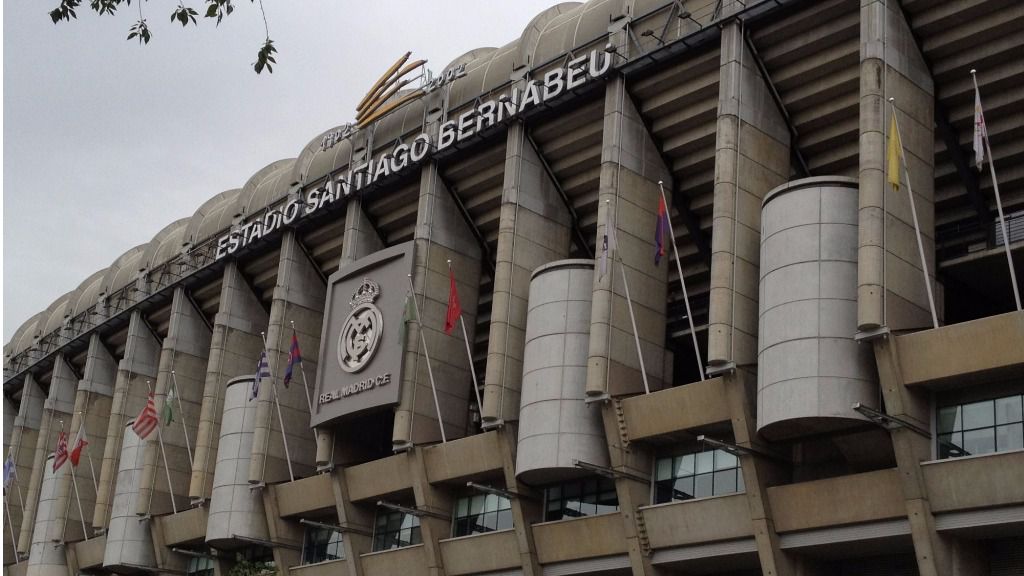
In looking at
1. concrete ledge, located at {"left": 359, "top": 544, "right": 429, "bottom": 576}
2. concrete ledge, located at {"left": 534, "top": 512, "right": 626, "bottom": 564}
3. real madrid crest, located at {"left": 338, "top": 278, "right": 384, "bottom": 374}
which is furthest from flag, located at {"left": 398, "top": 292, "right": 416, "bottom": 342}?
concrete ledge, located at {"left": 534, "top": 512, "right": 626, "bottom": 564}

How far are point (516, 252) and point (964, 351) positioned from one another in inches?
870

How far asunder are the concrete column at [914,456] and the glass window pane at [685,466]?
942cm

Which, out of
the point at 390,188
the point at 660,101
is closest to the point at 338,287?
the point at 390,188

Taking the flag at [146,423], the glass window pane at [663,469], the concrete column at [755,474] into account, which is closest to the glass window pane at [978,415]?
the concrete column at [755,474]

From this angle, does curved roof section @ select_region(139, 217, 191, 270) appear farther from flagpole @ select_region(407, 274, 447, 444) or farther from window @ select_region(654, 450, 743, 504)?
window @ select_region(654, 450, 743, 504)

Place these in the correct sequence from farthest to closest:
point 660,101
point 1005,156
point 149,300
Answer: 1. point 149,300
2. point 660,101
3. point 1005,156

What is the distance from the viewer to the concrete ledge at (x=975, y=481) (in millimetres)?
38000

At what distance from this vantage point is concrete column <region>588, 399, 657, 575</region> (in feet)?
156

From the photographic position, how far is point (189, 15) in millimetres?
20203

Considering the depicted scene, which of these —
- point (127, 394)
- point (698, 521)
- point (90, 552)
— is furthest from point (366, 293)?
point (90, 552)

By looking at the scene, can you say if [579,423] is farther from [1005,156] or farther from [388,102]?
[388,102]

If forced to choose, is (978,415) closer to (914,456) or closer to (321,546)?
(914,456)

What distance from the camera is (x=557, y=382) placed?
51.2 meters

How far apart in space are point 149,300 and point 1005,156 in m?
53.8
